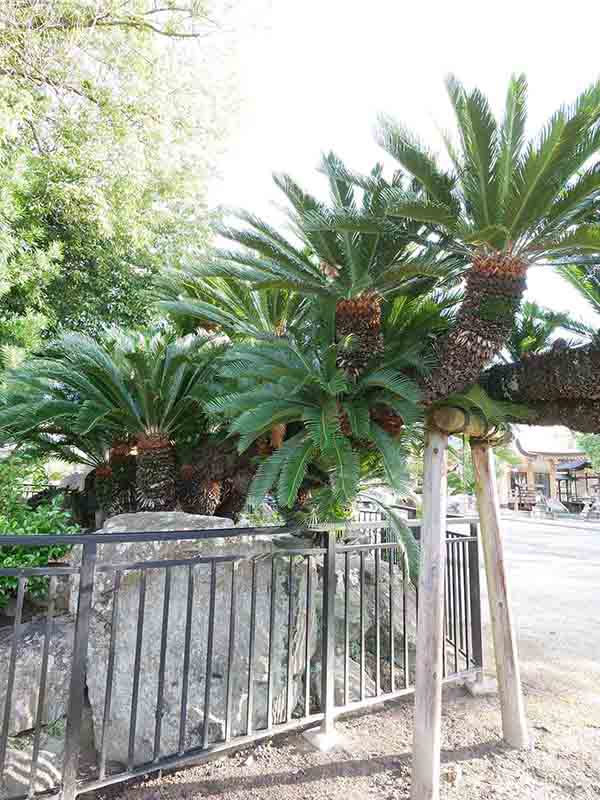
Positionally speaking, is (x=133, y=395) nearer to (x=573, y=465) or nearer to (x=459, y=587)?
(x=459, y=587)

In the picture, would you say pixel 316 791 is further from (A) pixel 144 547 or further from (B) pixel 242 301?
(B) pixel 242 301

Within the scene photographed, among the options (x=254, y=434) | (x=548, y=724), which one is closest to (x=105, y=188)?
(x=254, y=434)

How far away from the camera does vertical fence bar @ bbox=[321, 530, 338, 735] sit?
3459 mm

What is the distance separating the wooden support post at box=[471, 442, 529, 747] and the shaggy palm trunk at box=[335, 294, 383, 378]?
41.9 inches

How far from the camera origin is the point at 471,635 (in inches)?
182

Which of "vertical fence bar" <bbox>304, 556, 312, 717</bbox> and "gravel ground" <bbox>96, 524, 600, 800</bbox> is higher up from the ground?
"vertical fence bar" <bbox>304, 556, 312, 717</bbox>

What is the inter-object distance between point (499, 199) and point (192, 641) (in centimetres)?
351

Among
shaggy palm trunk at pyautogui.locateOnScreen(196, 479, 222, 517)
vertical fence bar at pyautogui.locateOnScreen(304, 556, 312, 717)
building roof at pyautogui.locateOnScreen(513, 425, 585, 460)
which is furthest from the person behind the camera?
building roof at pyautogui.locateOnScreen(513, 425, 585, 460)

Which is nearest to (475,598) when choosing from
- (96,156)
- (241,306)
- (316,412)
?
(316,412)

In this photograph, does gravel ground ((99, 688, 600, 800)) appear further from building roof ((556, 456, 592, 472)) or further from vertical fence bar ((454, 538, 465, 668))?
building roof ((556, 456, 592, 472))

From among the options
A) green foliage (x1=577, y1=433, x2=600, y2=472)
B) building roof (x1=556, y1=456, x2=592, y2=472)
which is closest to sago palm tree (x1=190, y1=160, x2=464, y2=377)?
green foliage (x1=577, y1=433, x2=600, y2=472)

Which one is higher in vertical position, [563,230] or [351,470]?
[563,230]

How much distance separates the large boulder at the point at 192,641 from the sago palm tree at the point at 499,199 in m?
2.05

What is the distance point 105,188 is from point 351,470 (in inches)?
319
